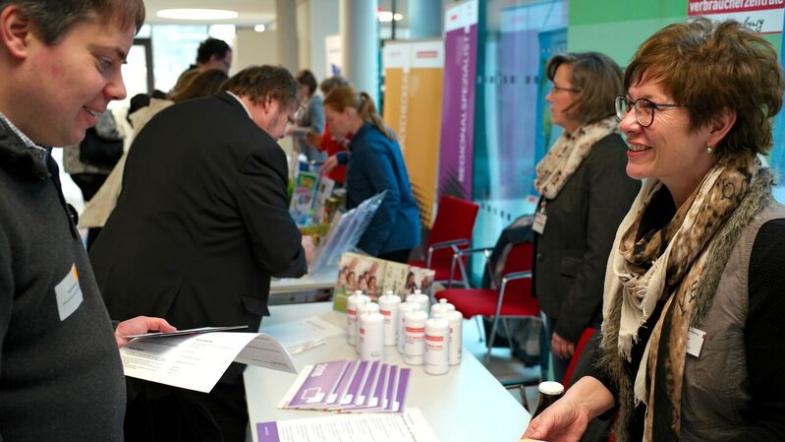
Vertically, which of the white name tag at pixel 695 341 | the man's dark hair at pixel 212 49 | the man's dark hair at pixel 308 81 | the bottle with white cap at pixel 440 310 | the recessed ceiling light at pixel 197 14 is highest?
the recessed ceiling light at pixel 197 14

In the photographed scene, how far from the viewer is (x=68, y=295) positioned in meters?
1.02

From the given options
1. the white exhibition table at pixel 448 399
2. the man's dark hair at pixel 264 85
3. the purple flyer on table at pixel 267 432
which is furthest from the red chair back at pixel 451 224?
the purple flyer on table at pixel 267 432

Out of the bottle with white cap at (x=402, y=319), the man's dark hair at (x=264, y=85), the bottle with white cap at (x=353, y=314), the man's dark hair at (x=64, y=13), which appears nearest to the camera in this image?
the man's dark hair at (x=64, y=13)

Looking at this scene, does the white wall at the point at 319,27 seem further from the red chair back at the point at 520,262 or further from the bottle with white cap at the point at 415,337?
the bottle with white cap at the point at 415,337

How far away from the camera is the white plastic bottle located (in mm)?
2020

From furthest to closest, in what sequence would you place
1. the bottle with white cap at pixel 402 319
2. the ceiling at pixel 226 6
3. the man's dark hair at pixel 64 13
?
the ceiling at pixel 226 6
the bottle with white cap at pixel 402 319
the man's dark hair at pixel 64 13

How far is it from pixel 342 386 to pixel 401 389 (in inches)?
6.3

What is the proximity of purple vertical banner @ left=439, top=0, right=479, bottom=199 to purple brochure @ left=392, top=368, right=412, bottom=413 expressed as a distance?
323 centimetres

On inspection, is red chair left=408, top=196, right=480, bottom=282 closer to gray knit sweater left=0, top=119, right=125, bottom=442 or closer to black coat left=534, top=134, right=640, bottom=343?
black coat left=534, top=134, right=640, bottom=343

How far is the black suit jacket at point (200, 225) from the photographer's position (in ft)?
7.29

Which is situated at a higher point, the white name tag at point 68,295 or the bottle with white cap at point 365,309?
the white name tag at point 68,295

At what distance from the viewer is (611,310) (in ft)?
5.02

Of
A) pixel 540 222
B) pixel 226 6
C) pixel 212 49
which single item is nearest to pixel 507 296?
pixel 540 222

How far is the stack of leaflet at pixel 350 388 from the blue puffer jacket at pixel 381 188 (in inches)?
76.4
